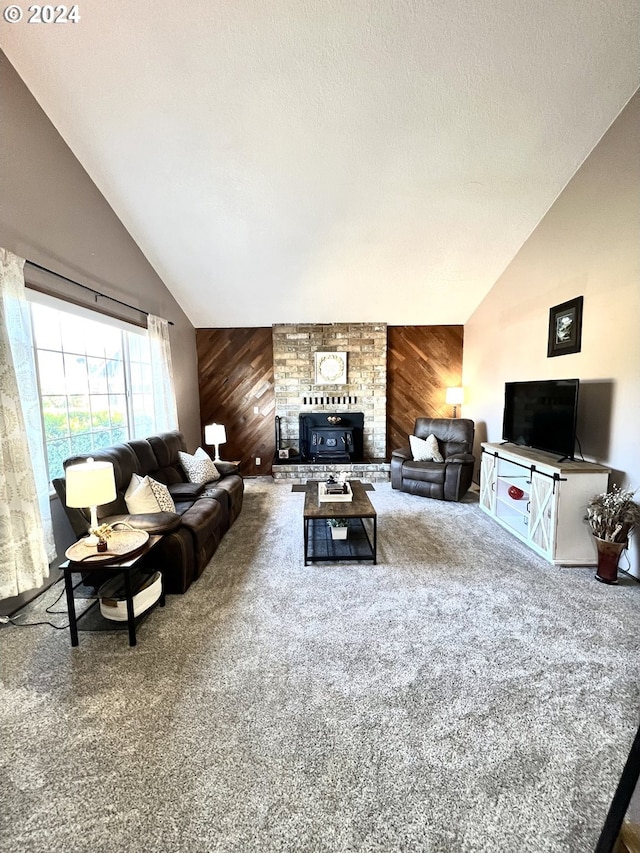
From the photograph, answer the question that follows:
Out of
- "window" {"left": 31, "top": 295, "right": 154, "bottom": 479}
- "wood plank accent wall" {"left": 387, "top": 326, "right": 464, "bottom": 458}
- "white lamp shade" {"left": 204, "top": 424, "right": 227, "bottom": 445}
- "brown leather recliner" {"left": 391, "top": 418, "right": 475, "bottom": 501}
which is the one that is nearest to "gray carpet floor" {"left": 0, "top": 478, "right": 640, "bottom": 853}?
"window" {"left": 31, "top": 295, "right": 154, "bottom": 479}

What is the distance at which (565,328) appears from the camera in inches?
133

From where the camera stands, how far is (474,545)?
322cm

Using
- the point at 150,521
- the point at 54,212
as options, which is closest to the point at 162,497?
the point at 150,521

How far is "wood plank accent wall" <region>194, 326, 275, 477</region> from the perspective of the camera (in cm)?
578

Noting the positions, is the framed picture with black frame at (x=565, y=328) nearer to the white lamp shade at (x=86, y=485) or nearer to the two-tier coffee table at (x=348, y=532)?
the two-tier coffee table at (x=348, y=532)

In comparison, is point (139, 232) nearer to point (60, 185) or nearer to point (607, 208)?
point (60, 185)

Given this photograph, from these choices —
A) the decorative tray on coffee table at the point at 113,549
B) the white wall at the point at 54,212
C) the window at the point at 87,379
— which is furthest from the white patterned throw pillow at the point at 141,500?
the white wall at the point at 54,212

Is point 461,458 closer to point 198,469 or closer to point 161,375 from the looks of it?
point 198,469

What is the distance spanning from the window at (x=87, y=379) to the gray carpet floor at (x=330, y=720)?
4.43ft

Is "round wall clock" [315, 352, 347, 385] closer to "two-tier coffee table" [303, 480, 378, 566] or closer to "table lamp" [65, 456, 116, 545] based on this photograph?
"two-tier coffee table" [303, 480, 378, 566]

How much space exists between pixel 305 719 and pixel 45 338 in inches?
126

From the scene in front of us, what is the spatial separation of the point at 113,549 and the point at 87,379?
207 centimetres

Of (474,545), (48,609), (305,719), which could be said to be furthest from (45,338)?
(474,545)

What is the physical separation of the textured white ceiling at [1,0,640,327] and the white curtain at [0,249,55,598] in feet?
4.65
